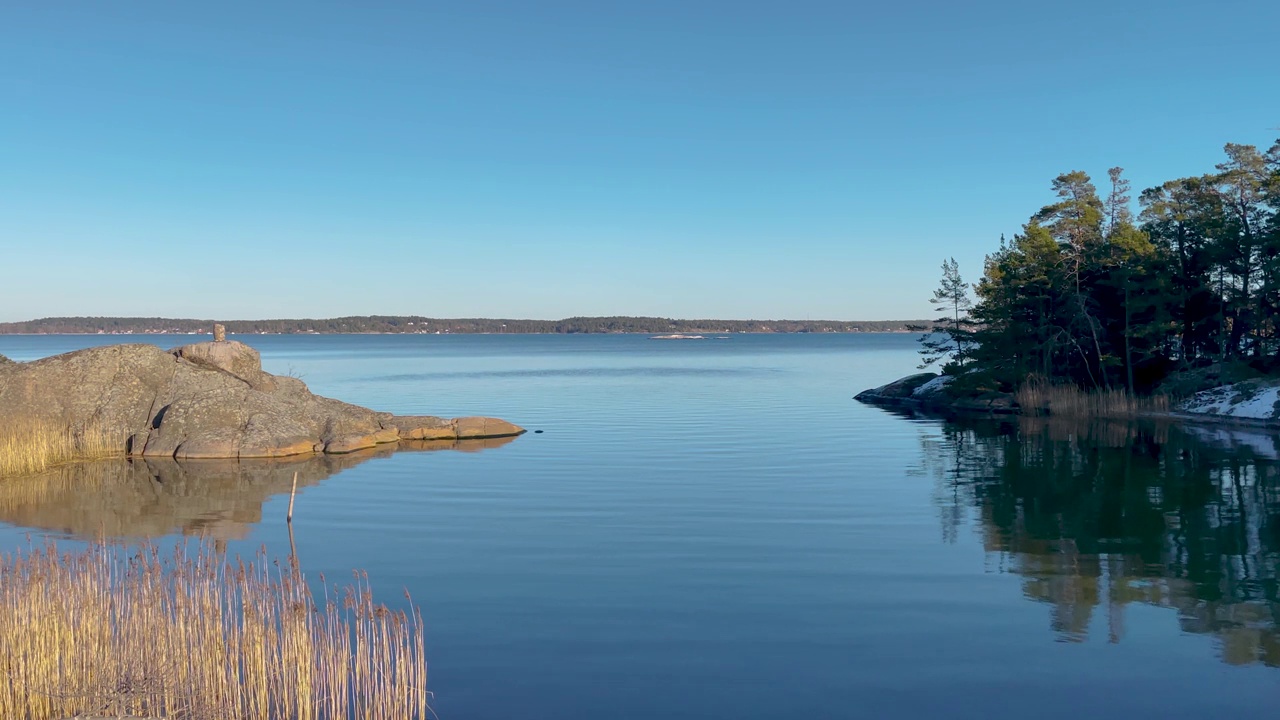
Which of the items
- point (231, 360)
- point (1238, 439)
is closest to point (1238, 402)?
point (1238, 439)

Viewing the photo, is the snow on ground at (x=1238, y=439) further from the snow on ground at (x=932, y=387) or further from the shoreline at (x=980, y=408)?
the snow on ground at (x=932, y=387)

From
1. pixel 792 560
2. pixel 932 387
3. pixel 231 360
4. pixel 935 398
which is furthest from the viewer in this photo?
pixel 932 387

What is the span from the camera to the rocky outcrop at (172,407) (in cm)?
3272

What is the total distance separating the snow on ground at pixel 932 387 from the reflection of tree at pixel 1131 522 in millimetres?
20399

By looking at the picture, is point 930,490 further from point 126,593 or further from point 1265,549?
point 126,593

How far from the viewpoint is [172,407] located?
112 feet

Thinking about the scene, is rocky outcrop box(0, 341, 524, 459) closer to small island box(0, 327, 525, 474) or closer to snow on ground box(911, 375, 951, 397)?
small island box(0, 327, 525, 474)

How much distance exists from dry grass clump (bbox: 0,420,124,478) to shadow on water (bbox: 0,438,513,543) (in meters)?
0.51

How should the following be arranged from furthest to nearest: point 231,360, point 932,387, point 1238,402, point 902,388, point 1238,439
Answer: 1. point 902,388
2. point 932,387
3. point 1238,402
4. point 231,360
5. point 1238,439

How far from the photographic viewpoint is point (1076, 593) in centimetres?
1484

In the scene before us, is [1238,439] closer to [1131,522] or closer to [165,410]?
[1131,522]

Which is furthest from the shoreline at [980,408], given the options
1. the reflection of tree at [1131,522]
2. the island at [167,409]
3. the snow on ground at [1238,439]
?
the island at [167,409]

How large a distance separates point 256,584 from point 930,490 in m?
19.0

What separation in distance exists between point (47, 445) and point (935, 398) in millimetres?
45488
